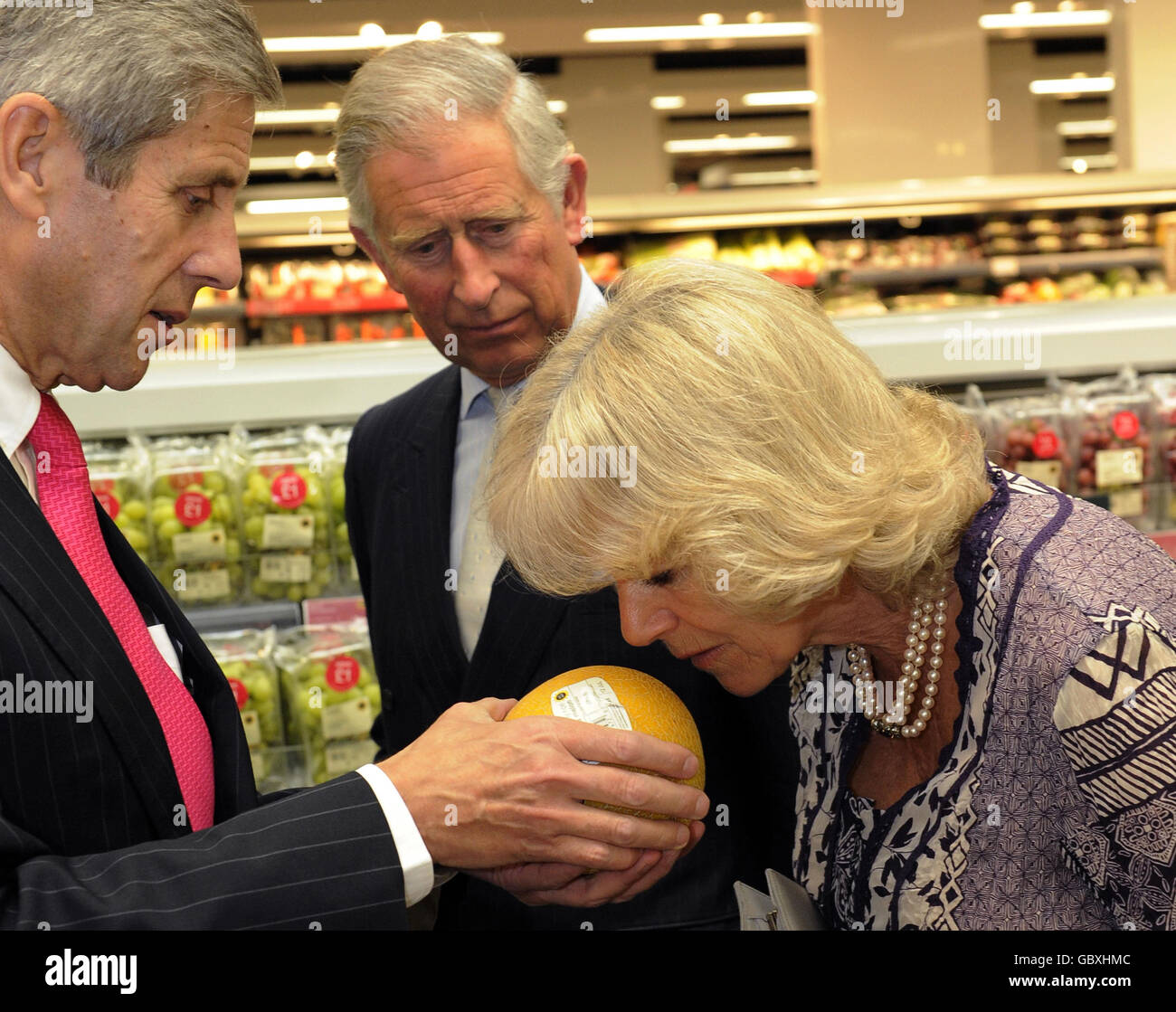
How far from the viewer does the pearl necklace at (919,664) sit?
4.91ft

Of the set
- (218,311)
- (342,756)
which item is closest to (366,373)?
(342,756)

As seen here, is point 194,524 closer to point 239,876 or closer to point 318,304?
point 239,876

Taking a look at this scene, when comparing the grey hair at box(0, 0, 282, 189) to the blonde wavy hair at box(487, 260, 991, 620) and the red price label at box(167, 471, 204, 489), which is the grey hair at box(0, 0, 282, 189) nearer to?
the blonde wavy hair at box(487, 260, 991, 620)

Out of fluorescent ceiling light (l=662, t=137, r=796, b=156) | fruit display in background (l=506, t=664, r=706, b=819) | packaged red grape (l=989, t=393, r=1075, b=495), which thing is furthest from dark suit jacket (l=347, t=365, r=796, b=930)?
fluorescent ceiling light (l=662, t=137, r=796, b=156)

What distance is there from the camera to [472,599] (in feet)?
6.54

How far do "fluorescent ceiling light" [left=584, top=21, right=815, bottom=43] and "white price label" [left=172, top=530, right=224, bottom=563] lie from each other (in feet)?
24.7

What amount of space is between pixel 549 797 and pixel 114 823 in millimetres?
494

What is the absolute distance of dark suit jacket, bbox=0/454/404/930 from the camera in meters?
1.21

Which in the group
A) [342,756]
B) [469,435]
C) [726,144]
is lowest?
[342,756]

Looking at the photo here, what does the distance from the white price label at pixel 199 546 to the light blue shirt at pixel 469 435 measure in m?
0.78

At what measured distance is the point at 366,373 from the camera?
2939mm

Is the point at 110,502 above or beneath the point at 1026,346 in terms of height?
beneath

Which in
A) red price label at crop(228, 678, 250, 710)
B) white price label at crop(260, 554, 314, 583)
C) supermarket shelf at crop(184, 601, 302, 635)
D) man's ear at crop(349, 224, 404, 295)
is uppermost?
man's ear at crop(349, 224, 404, 295)

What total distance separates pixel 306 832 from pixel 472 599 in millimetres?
754
